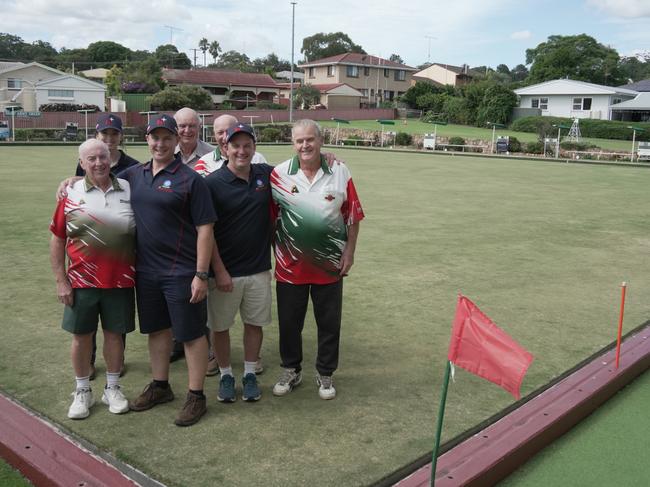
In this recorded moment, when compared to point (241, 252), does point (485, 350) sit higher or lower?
lower

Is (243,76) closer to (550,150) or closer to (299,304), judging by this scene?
(550,150)

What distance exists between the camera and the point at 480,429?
3.68 meters

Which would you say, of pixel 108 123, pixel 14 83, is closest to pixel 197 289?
pixel 108 123

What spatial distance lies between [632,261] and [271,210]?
5892mm

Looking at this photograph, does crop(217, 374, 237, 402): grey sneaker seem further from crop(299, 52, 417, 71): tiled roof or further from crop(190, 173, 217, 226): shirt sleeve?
crop(299, 52, 417, 71): tiled roof

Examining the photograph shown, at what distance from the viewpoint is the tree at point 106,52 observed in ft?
343

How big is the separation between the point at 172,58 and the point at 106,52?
12615 millimetres

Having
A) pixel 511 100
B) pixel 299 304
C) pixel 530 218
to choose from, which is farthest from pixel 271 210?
pixel 511 100

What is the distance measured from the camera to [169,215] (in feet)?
11.7

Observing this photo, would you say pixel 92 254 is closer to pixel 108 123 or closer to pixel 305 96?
pixel 108 123

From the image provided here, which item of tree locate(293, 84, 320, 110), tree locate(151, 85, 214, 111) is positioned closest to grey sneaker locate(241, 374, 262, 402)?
tree locate(151, 85, 214, 111)

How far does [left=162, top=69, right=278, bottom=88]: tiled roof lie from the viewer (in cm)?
6538

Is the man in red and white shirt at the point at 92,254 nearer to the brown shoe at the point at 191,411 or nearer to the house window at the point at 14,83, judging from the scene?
the brown shoe at the point at 191,411

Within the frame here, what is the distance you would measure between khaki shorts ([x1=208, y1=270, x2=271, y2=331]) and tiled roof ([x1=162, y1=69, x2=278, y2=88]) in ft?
211
